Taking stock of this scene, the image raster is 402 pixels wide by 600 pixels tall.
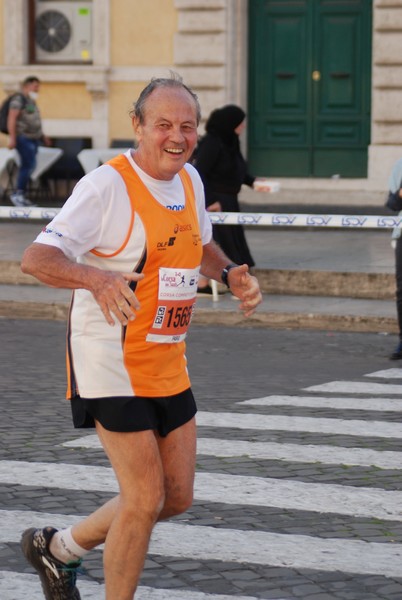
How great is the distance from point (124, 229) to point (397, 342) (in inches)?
320

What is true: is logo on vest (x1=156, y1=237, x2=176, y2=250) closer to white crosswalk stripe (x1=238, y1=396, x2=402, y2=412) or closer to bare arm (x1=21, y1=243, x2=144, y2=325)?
bare arm (x1=21, y1=243, x2=144, y2=325)

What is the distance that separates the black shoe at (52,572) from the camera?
4.87 m

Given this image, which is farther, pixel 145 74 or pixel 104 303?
pixel 145 74

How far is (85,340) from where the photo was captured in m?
4.68

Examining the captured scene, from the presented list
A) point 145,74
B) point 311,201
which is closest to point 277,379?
point 311,201

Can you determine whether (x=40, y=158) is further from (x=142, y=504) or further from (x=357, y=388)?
(x=142, y=504)

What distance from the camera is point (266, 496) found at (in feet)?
22.1

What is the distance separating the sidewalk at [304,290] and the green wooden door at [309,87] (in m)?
4.49

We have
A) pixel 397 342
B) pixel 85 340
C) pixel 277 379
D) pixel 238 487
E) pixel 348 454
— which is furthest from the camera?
pixel 397 342

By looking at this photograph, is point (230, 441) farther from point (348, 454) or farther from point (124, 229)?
point (124, 229)

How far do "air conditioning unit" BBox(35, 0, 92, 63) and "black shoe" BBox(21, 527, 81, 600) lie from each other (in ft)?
61.9

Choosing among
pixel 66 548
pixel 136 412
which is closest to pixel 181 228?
pixel 136 412

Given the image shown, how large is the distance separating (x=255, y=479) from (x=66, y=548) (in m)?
2.33

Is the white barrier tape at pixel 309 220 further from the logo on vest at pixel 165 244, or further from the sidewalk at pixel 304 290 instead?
the logo on vest at pixel 165 244
